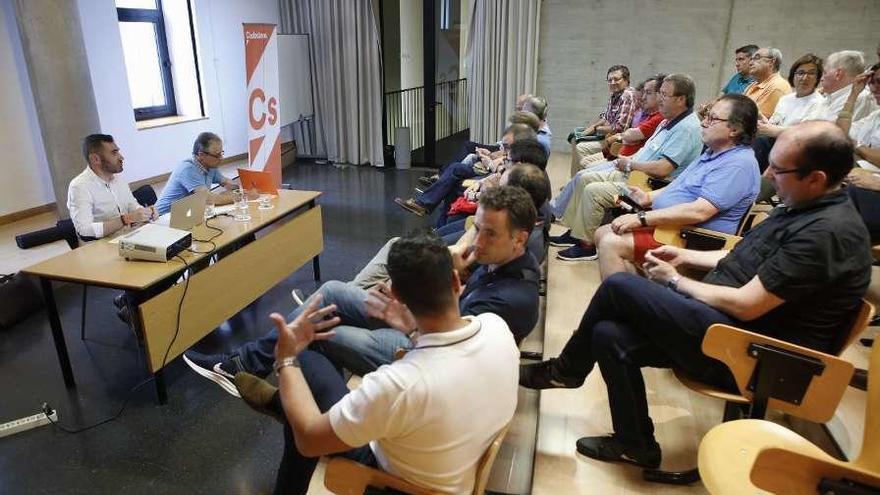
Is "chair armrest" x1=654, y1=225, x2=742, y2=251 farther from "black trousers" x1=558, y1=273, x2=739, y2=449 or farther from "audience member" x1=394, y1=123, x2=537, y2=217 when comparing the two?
"audience member" x1=394, y1=123, x2=537, y2=217

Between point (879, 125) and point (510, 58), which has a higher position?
point (510, 58)

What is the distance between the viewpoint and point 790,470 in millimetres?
1193

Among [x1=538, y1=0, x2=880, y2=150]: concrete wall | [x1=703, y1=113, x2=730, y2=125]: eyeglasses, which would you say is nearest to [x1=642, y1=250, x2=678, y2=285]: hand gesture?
[x1=703, y1=113, x2=730, y2=125]: eyeglasses

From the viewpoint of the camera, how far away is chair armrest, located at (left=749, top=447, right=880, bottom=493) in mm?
1175

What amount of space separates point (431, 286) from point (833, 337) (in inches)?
47.1

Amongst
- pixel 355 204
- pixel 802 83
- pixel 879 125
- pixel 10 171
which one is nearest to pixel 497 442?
pixel 879 125

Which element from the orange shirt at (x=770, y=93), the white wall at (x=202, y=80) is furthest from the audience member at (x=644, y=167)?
the white wall at (x=202, y=80)

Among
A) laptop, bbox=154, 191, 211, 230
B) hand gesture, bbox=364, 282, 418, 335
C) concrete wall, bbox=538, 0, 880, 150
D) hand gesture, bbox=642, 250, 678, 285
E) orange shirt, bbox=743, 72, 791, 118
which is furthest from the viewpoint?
concrete wall, bbox=538, 0, 880, 150

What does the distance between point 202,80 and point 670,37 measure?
5413mm

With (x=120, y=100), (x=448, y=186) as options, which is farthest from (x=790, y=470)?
(x=120, y=100)

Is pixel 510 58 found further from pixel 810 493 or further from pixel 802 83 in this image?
pixel 810 493

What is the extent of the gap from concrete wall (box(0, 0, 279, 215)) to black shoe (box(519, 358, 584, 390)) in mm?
4969

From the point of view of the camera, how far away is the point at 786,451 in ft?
3.88

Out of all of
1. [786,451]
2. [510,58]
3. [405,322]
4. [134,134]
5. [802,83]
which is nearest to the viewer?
[786,451]
